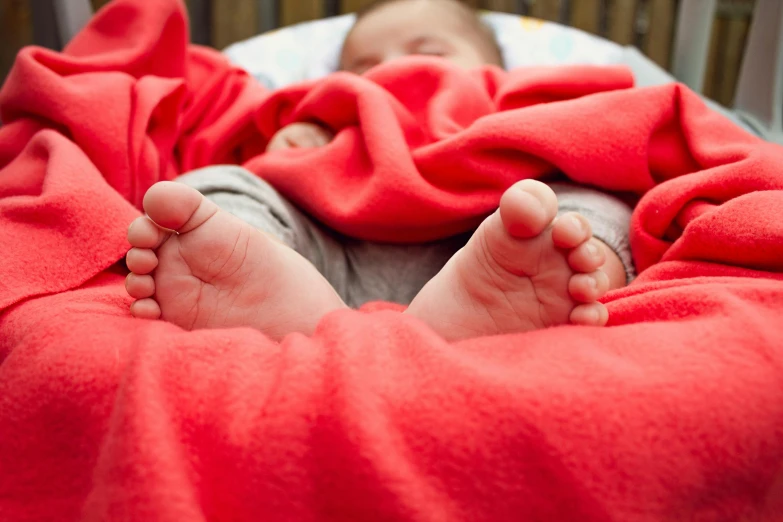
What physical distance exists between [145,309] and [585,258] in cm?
32

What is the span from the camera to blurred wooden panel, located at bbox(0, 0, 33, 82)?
48.6 inches

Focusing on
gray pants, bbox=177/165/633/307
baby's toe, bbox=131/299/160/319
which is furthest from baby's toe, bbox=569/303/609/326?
baby's toe, bbox=131/299/160/319

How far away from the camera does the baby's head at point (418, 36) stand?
107 cm

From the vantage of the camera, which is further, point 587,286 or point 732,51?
point 732,51

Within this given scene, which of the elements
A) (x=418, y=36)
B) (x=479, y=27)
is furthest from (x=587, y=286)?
(x=479, y=27)

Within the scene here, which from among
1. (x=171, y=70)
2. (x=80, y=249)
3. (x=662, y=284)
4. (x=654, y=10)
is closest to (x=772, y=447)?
(x=662, y=284)

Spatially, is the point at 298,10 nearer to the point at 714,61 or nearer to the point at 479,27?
the point at 479,27

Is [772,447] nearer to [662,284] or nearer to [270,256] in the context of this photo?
[662,284]

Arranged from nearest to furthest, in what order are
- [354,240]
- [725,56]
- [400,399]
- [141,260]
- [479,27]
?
[400,399], [141,260], [354,240], [479,27], [725,56]

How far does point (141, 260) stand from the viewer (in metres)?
0.42

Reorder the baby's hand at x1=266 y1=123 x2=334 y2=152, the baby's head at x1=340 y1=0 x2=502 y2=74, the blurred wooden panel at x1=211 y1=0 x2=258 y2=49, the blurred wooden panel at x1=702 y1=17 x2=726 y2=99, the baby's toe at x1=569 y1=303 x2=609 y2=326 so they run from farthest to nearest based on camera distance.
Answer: the blurred wooden panel at x1=702 y1=17 x2=726 y2=99, the blurred wooden panel at x1=211 y1=0 x2=258 y2=49, the baby's head at x1=340 y1=0 x2=502 y2=74, the baby's hand at x1=266 y1=123 x2=334 y2=152, the baby's toe at x1=569 y1=303 x2=609 y2=326

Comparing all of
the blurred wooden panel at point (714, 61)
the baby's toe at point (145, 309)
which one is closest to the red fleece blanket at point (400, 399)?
the baby's toe at point (145, 309)

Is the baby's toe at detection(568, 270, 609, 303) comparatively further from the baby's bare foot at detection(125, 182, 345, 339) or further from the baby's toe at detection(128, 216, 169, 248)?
the baby's toe at detection(128, 216, 169, 248)

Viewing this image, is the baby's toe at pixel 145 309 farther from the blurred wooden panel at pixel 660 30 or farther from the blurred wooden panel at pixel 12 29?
the blurred wooden panel at pixel 660 30
